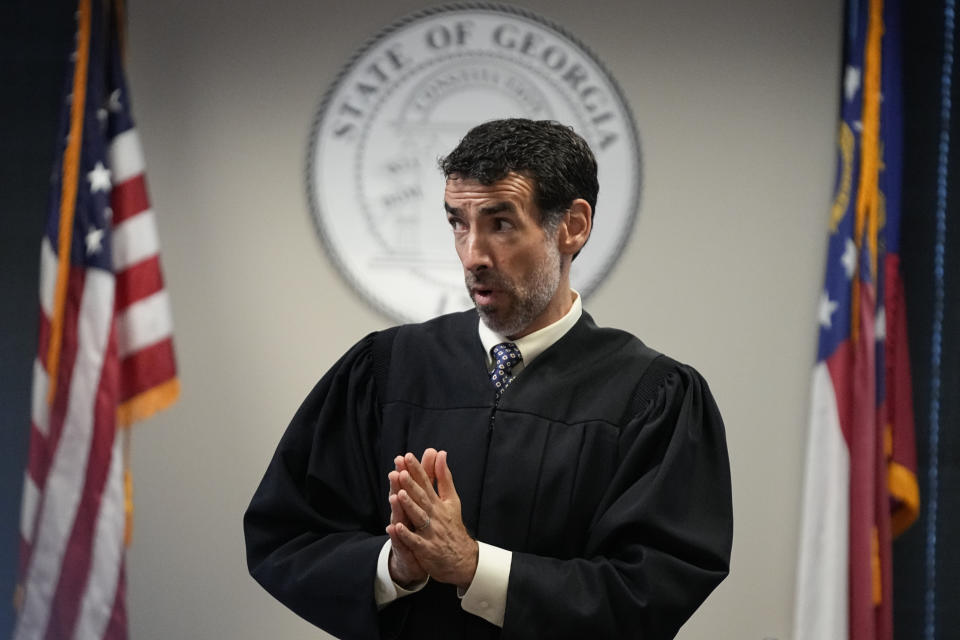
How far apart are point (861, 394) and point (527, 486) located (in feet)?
5.67

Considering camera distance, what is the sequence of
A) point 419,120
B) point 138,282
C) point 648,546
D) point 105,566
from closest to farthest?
point 648,546, point 105,566, point 138,282, point 419,120

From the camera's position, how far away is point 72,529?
10.4 ft

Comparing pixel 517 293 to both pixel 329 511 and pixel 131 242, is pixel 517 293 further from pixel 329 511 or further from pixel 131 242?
pixel 131 242

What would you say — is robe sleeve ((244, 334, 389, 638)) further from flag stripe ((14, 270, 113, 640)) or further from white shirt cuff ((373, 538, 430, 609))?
flag stripe ((14, 270, 113, 640))

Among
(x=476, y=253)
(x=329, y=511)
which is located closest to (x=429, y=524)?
(x=329, y=511)

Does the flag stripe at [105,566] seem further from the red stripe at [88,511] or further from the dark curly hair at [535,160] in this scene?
the dark curly hair at [535,160]

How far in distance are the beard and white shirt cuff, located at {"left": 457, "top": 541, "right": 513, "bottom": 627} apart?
390 mm

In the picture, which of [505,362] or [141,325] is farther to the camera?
[141,325]

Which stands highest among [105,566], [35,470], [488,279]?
[488,279]

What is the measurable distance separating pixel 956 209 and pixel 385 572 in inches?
87.5

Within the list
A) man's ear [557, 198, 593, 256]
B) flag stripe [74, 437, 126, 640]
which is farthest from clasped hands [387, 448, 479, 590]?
flag stripe [74, 437, 126, 640]

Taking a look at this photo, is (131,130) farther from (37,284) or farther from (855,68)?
(855,68)

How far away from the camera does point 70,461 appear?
10.4ft

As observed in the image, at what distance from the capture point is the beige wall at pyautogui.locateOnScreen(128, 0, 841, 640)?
3443 mm
